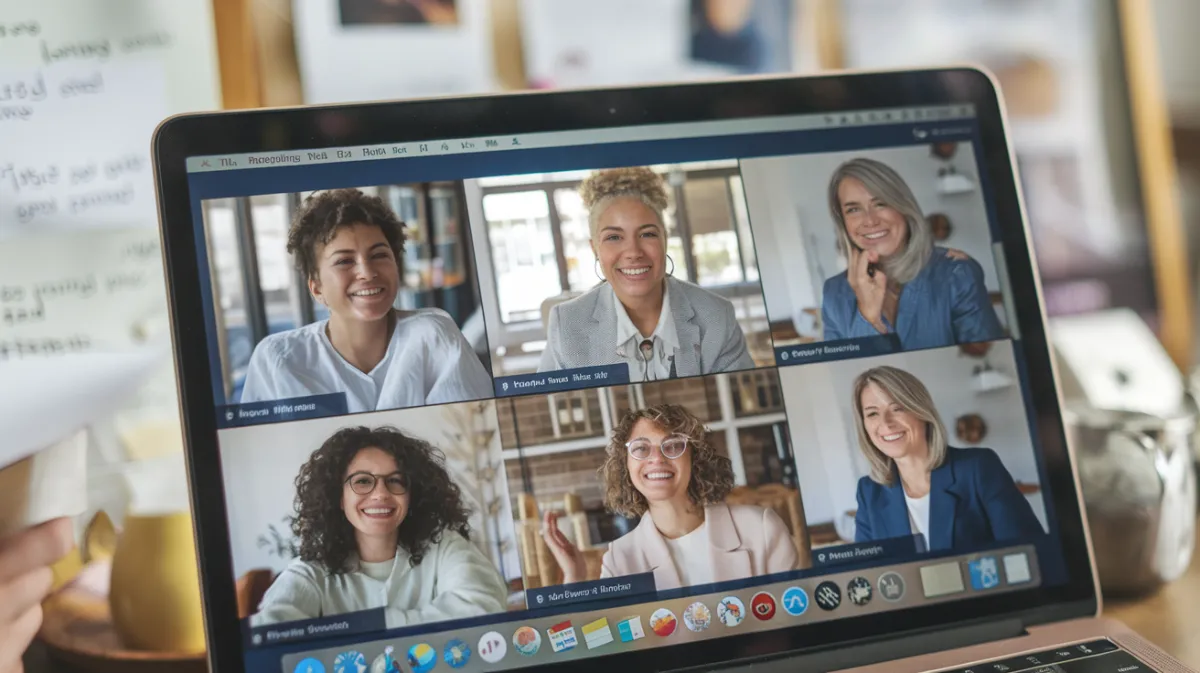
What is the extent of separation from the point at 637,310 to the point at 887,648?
0.27 m

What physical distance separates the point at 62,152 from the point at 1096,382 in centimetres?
101

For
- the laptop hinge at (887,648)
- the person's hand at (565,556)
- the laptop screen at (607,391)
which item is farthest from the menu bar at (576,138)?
the laptop hinge at (887,648)

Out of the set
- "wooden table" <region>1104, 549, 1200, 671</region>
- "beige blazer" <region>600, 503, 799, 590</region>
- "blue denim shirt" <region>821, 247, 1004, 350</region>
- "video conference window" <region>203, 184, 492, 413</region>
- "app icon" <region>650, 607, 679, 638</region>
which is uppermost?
"video conference window" <region>203, 184, 492, 413</region>

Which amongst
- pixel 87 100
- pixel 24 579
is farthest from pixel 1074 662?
pixel 87 100

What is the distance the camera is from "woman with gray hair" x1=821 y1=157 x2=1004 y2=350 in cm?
57

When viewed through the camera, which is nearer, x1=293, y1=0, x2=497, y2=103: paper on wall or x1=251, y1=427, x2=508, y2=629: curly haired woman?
x1=251, y1=427, x2=508, y2=629: curly haired woman

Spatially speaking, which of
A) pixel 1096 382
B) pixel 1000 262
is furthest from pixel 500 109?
pixel 1096 382

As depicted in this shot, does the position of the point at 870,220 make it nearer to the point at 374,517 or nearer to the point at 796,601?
the point at 796,601

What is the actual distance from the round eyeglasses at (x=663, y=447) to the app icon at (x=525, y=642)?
0.13 m

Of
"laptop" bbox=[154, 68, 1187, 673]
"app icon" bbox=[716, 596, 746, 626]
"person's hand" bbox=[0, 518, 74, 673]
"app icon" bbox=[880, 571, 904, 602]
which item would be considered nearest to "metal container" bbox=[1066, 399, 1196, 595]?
"laptop" bbox=[154, 68, 1187, 673]

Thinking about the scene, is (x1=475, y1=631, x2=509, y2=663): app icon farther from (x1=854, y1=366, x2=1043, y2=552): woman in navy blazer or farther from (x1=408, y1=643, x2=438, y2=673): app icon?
(x1=854, y1=366, x2=1043, y2=552): woman in navy blazer

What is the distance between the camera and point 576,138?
0.56 meters

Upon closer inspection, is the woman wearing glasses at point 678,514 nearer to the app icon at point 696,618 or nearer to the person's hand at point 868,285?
the app icon at point 696,618

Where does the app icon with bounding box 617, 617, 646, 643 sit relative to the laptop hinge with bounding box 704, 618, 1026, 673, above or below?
above
